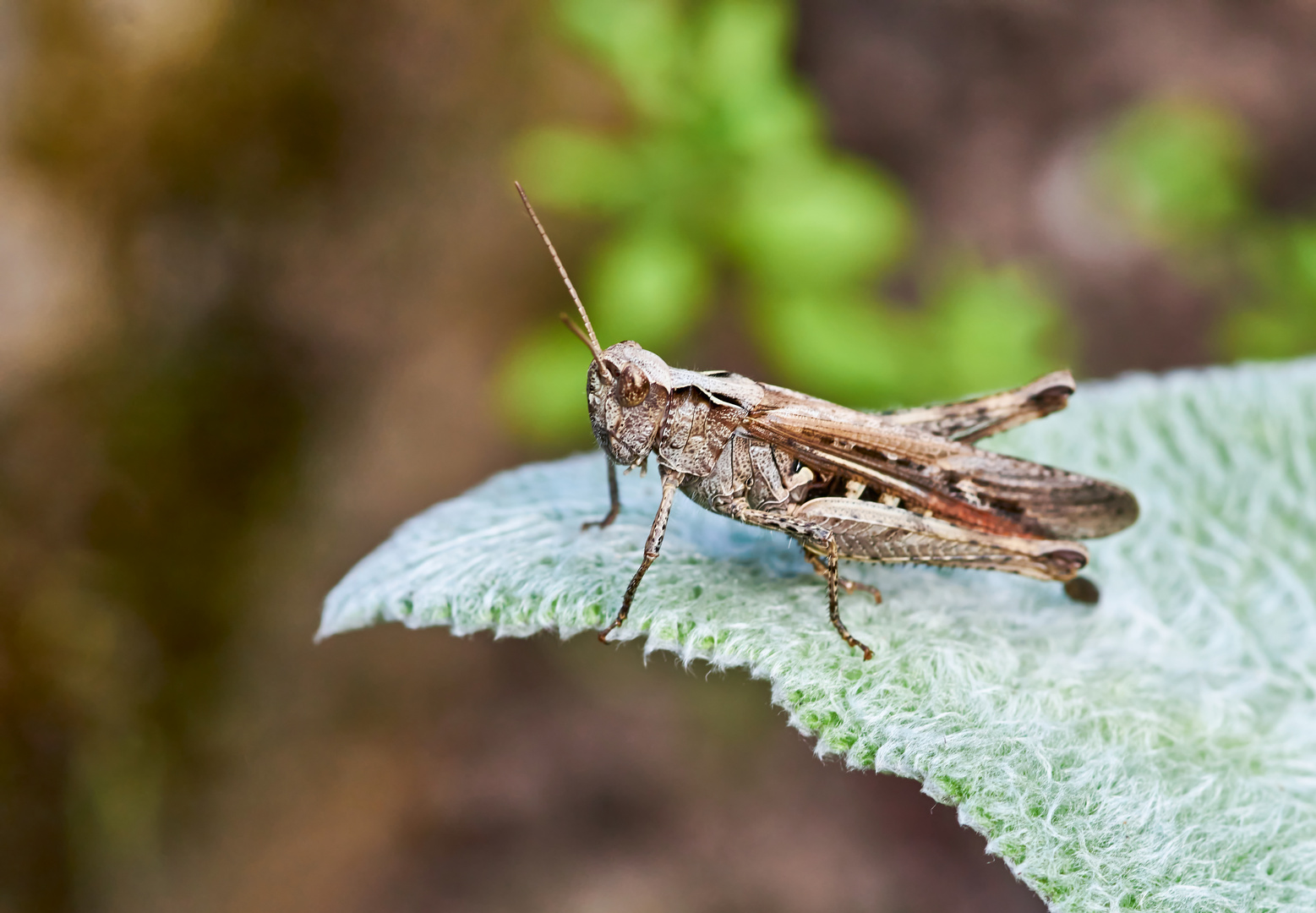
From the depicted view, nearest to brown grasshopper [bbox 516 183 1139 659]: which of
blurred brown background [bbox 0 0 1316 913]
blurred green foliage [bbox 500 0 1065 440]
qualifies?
blurred green foliage [bbox 500 0 1065 440]

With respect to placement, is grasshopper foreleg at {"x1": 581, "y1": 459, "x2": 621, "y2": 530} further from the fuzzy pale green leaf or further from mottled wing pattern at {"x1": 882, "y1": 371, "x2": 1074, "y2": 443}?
mottled wing pattern at {"x1": 882, "y1": 371, "x2": 1074, "y2": 443}

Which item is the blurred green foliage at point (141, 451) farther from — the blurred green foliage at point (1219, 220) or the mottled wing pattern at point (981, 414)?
the blurred green foliage at point (1219, 220)

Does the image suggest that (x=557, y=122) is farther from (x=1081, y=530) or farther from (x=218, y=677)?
(x=1081, y=530)

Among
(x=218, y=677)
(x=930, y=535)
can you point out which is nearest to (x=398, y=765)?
(x=218, y=677)

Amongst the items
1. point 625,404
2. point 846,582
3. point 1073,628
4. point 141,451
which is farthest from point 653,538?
point 141,451

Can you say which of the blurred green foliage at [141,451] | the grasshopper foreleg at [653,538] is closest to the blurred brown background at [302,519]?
the blurred green foliage at [141,451]

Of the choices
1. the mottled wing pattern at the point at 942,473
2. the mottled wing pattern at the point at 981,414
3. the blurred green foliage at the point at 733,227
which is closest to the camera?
the mottled wing pattern at the point at 942,473

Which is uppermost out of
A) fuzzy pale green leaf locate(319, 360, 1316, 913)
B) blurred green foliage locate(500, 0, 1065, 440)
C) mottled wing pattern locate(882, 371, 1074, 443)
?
blurred green foliage locate(500, 0, 1065, 440)
